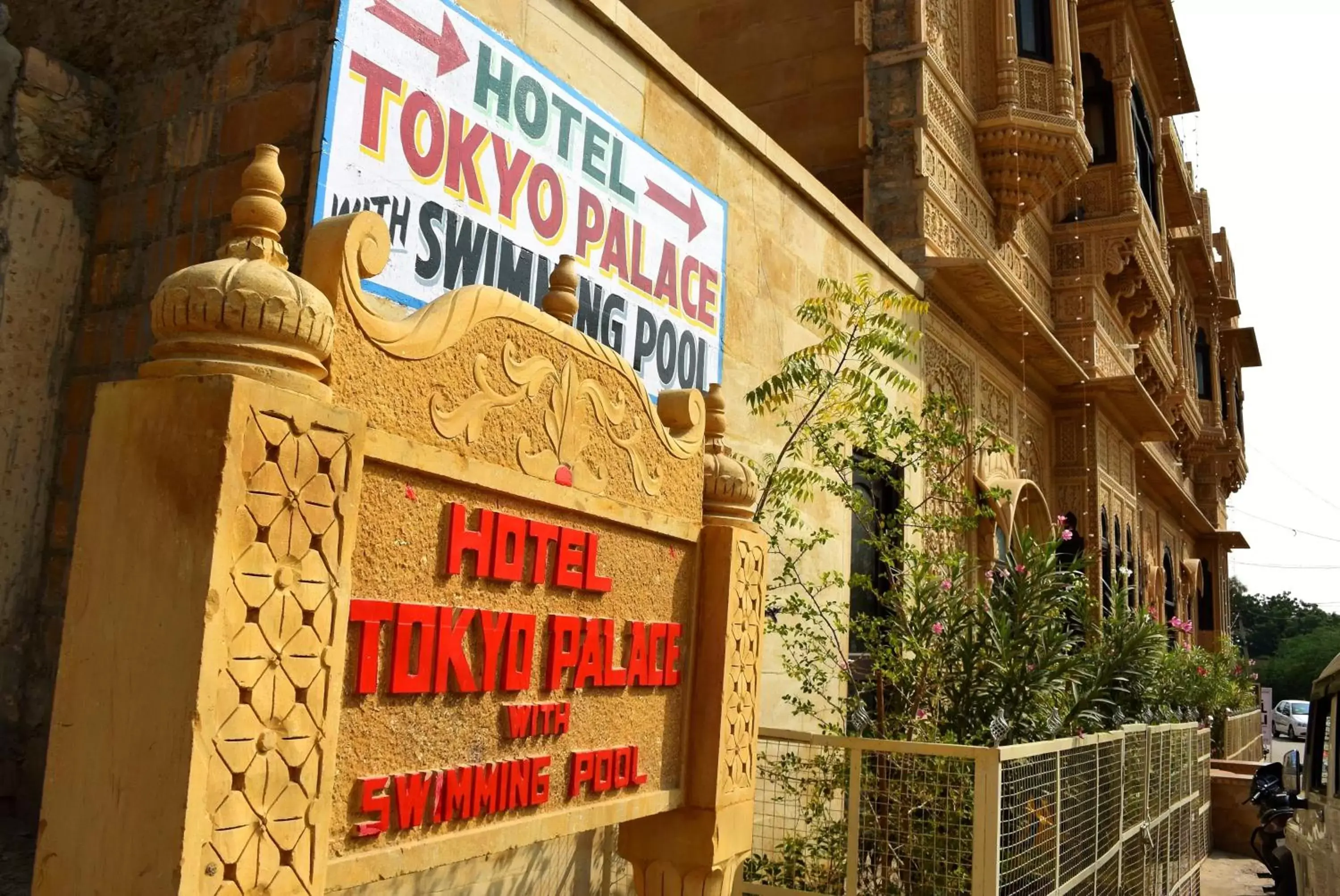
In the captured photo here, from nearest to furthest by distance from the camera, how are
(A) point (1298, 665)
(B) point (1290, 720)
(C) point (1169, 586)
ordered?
(C) point (1169, 586) < (B) point (1290, 720) < (A) point (1298, 665)

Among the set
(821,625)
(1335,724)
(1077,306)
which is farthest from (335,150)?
(1077,306)

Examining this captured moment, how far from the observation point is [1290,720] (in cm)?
3278

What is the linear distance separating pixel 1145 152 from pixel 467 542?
16.5 meters

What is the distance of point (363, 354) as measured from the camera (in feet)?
6.57

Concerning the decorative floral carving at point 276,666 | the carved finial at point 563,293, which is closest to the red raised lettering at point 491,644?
the decorative floral carving at point 276,666

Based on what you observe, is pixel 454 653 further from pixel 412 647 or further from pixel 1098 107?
pixel 1098 107

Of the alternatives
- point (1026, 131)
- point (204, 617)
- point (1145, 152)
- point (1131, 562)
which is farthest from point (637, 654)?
point (1145, 152)

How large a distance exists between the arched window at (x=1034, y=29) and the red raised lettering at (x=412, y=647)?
10.4 m

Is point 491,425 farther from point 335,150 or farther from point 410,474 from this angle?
point 335,150

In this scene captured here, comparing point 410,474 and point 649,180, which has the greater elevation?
point 649,180

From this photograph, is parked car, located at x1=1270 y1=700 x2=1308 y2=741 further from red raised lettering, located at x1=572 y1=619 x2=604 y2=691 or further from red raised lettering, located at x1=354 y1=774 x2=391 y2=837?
red raised lettering, located at x1=354 y1=774 x2=391 y2=837

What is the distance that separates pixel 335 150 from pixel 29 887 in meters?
2.35

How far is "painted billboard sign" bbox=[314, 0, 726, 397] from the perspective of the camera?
3729mm

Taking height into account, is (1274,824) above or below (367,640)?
below
